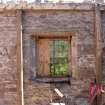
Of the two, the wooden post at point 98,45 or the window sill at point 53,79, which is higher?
the wooden post at point 98,45

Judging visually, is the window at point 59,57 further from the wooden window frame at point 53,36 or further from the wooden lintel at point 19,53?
the wooden lintel at point 19,53

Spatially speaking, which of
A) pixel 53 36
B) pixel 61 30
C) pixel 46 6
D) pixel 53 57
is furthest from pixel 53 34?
pixel 46 6

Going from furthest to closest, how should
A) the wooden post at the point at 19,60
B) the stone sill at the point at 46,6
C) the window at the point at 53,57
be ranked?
the window at the point at 53,57, the stone sill at the point at 46,6, the wooden post at the point at 19,60

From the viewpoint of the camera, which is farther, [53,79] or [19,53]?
[53,79]

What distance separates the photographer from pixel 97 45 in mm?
12547

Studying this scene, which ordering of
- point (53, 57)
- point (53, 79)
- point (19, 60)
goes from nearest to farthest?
1. point (19, 60)
2. point (53, 79)
3. point (53, 57)

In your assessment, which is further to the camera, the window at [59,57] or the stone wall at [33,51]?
the window at [59,57]

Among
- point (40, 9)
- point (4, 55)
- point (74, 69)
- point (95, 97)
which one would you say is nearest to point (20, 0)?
point (40, 9)

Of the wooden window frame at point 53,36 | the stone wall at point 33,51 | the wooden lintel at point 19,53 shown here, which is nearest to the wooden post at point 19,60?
the wooden lintel at point 19,53

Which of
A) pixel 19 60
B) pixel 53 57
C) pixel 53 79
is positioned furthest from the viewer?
pixel 53 57

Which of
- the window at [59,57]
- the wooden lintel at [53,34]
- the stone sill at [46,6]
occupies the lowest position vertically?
the window at [59,57]

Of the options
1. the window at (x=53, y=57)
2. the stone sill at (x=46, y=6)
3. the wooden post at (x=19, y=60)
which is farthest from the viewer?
the window at (x=53, y=57)

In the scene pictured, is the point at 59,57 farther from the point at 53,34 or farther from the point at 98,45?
the point at 98,45

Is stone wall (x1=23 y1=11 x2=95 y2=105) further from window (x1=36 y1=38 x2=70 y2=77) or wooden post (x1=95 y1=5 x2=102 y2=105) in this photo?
window (x1=36 y1=38 x2=70 y2=77)
